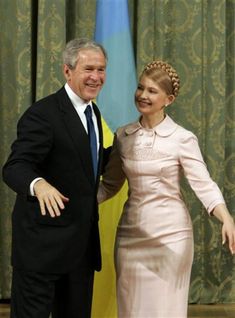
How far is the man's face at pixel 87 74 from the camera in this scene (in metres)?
2.14

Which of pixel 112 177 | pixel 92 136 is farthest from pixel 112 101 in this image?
pixel 92 136

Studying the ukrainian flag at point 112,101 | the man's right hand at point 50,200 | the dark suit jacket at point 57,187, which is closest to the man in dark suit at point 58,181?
the dark suit jacket at point 57,187

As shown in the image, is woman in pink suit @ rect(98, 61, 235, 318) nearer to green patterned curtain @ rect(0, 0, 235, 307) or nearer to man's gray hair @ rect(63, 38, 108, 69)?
man's gray hair @ rect(63, 38, 108, 69)

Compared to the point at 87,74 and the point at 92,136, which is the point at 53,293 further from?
the point at 87,74

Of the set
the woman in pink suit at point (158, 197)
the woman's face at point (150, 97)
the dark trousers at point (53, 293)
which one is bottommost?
the dark trousers at point (53, 293)

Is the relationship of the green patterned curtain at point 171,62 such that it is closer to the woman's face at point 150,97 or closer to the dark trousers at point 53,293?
the woman's face at point 150,97

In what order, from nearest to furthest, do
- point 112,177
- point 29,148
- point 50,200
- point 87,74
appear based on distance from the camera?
point 50,200
point 29,148
point 87,74
point 112,177

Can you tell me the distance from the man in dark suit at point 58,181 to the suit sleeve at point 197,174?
1.09 ft

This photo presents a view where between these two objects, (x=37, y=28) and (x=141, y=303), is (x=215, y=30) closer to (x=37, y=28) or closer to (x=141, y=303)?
(x=37, y=28)

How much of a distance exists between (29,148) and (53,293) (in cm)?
56

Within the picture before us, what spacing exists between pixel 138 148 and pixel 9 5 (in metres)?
1.58

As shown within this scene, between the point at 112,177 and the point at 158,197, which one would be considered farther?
the point at 112,177

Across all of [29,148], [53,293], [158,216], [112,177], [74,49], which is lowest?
[53,293]

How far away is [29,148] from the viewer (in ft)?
6.63
